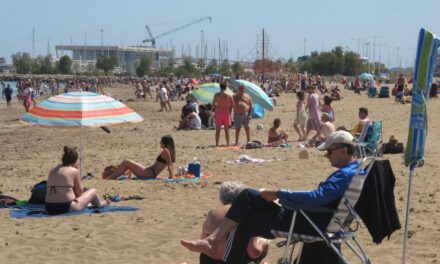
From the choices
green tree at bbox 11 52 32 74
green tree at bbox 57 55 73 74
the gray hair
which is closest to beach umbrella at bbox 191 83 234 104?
the gray hair

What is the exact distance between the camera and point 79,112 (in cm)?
924

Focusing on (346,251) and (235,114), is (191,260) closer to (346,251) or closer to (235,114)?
(346,251)

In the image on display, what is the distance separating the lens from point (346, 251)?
6.33 metres

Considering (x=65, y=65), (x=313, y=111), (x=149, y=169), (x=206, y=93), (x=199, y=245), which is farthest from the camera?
(x=65, y=65)

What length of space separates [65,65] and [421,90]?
14615 centimetres

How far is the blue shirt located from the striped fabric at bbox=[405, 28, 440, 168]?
2.01ft

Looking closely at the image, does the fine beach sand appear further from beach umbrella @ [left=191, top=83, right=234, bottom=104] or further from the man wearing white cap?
beach umbrella @ [left=191, top=83, right=234, bottom=104]

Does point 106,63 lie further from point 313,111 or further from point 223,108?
point 223,108

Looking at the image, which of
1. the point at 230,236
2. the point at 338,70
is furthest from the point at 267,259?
the point at 338,70

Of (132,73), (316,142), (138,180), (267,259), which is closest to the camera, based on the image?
(267,259)

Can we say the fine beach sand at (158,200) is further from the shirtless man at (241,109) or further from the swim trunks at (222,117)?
the shirtless man at (241,109)

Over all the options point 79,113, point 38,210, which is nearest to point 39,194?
point 38,210

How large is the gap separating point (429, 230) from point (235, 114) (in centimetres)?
837

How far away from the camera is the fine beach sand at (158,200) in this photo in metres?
6.41
